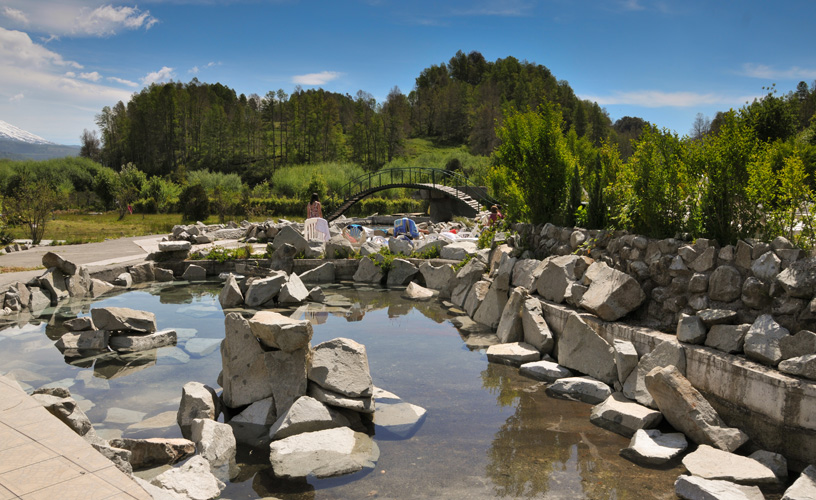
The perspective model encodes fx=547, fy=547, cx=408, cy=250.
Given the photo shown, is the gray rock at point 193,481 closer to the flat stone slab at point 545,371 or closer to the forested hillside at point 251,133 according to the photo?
the flat stone slab at point 545,371

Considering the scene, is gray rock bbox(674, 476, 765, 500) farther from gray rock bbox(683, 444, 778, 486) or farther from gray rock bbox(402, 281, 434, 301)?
gray rock bbox(402, 281, 434, 301)

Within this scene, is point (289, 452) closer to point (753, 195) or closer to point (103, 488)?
point (103, 488)

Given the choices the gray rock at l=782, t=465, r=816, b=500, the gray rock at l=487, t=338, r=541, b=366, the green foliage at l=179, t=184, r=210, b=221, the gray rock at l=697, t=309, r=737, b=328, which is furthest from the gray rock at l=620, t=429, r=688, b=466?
the green foliage at l=179, t=184, r=210, b=221

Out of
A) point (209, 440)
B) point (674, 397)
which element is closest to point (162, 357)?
point (209, 440)

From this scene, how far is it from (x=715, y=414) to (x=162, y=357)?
633 centimetres

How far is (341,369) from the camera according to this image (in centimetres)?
522

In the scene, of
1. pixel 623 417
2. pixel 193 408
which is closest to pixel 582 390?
pixel 623 417

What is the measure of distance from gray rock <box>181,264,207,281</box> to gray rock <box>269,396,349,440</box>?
9.82 metres

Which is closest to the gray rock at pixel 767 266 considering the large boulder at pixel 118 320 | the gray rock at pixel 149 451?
the gray rock at pixel 149 451

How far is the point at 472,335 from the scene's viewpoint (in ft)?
27.5

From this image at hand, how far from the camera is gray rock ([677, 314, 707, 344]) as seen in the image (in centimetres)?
507

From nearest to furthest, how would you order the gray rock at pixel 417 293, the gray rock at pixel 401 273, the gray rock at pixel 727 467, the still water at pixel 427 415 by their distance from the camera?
the gray rock at pixel 727 467 → the still water at pixel 427 415 → the gray rock at pixel 417 293 → the gray rock at pixel 401 273

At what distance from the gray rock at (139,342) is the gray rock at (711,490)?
656 centimetres

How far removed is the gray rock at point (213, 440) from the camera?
4.29m
